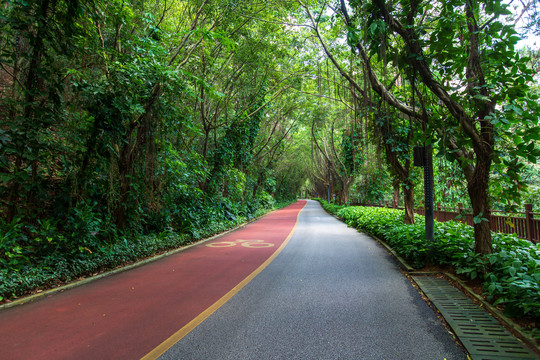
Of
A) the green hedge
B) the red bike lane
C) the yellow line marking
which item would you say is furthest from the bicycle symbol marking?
the green hedge

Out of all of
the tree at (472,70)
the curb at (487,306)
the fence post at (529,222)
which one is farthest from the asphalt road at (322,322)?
the fence post at (529,222)

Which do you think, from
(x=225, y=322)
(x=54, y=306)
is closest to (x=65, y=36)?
(x=54, y=306)

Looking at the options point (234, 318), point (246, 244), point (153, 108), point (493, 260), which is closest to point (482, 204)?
point (493, 260)

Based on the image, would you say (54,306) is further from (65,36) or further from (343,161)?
(343,161)

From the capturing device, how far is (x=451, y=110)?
486 centimetres

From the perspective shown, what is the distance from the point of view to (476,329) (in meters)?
3.30

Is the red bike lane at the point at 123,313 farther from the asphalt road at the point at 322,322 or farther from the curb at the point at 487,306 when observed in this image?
the curb at the point at 487,306

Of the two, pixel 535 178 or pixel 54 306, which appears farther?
pixel 535 178

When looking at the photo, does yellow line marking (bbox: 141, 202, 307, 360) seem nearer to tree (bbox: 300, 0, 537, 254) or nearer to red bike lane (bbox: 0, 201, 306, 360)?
red bike lane (bbox: 0, 201, 306, 360)

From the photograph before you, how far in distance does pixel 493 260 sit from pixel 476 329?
1.39 m

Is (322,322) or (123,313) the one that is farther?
(123,313)

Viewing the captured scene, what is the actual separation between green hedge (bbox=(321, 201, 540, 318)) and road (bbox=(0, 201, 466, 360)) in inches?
34.5

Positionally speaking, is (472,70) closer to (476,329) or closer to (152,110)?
(476,329)

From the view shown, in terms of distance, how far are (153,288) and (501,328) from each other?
195 inches
